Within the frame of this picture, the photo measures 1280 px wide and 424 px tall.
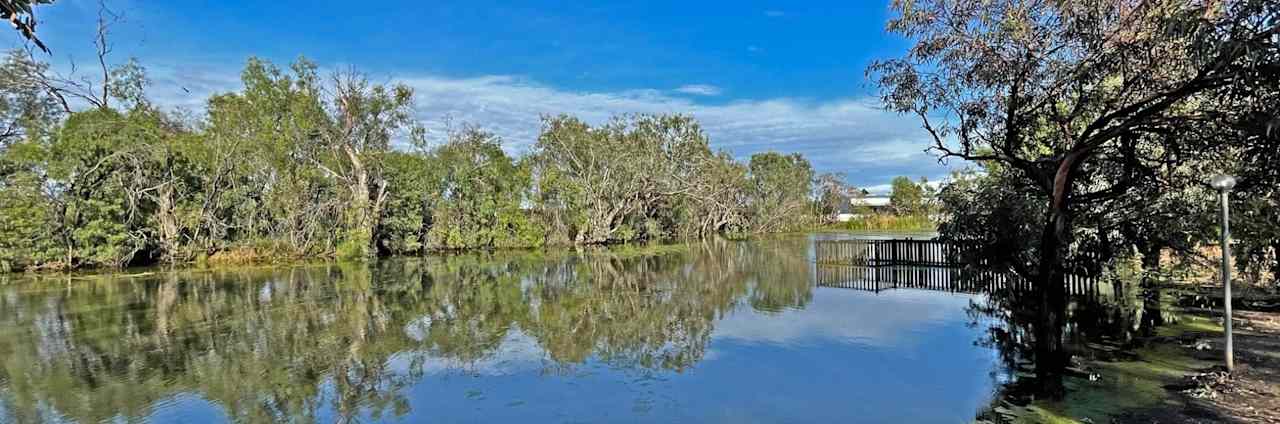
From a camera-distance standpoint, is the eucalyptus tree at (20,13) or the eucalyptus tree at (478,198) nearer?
the eucalyptus tree at (20,13)

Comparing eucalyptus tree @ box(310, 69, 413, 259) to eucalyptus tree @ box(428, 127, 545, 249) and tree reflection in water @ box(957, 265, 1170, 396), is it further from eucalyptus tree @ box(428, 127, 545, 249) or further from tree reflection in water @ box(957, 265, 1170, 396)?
tree reflection in water @ box(957, 265, 1170, 396)

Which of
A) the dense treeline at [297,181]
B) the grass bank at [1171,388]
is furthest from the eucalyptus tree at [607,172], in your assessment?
the grass bank at [1171,388]

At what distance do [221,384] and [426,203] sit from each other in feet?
82.5

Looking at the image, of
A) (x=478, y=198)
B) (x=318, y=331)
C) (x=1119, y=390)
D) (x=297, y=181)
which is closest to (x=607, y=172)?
(x=478, y=198)

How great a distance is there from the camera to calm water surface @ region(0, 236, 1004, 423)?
6066 millimetres

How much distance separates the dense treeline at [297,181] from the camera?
22.4 metres

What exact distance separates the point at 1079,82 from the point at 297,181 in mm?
27577

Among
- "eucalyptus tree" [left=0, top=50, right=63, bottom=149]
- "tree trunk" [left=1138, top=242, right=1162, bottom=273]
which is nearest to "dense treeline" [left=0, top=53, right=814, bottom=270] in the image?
"eucalyptus tree" [left=0, top=50, right=63, bottom=149]

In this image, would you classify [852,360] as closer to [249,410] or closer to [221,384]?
[249,410]

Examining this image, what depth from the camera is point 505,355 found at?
27.2 ft

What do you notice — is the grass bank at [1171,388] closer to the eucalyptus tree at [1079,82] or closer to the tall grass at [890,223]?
the eucalyptus tree at [1079,82]

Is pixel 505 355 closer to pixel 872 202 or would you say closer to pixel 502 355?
pixel 502 355

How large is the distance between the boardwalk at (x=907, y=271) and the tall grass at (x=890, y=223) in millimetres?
37956

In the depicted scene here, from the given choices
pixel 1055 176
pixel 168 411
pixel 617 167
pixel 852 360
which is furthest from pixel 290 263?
pixel 1055 176
